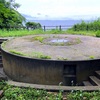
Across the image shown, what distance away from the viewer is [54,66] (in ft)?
19.3

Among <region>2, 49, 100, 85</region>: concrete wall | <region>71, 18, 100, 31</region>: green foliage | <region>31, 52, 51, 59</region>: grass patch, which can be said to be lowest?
<region>2, 49, 100, 85</region>: concrete wall

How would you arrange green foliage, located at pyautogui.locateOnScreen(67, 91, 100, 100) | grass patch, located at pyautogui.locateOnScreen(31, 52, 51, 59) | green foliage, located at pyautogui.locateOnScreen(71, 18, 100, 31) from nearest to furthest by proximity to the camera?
green foliage, located at pyautogui.locateOnScreen(67, 91, 100, 100) < grass patch, located at pyautogui.locateOnScreen(31, 52, 51, 59) < green foliage, located at pyautogui.locateOnScreen(71, 18, 100, 31)

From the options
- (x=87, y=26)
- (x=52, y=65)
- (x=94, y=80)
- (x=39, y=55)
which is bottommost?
(x=94, y=80)

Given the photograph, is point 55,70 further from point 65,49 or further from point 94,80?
point 65,49

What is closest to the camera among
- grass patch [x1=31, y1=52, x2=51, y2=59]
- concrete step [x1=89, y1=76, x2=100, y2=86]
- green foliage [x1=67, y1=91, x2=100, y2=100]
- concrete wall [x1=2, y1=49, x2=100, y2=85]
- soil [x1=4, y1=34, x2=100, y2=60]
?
green foliage [x1=67, y1=91, x2=100, y2=100]

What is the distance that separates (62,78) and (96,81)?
3.54 feet

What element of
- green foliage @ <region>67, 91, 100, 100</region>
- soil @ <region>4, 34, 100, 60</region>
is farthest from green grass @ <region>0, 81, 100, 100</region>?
soil @ <region>4, 34, 100, 60</region>

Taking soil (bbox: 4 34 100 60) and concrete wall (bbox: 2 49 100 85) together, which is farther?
soil (bbox: 4 34 100 60)

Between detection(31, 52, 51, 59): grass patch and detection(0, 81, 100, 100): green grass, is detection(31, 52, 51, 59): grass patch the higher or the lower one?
the higher one

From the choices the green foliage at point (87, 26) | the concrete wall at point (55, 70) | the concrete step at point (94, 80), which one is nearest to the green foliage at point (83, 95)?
the concrete step at point (94, 80)

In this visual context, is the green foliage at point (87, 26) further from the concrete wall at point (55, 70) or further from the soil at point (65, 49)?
the concrete wall at point (55, 70)

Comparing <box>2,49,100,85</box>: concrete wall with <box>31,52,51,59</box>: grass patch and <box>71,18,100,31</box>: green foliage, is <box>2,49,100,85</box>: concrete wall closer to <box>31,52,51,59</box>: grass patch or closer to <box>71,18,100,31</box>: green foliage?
<box>31,52,51,59</box>: grass patch

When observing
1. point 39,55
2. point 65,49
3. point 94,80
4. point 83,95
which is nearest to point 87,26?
point 65,49

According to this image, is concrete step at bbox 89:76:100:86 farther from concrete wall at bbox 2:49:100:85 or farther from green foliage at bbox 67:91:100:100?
green foliage at bbox 67:91:100:100
